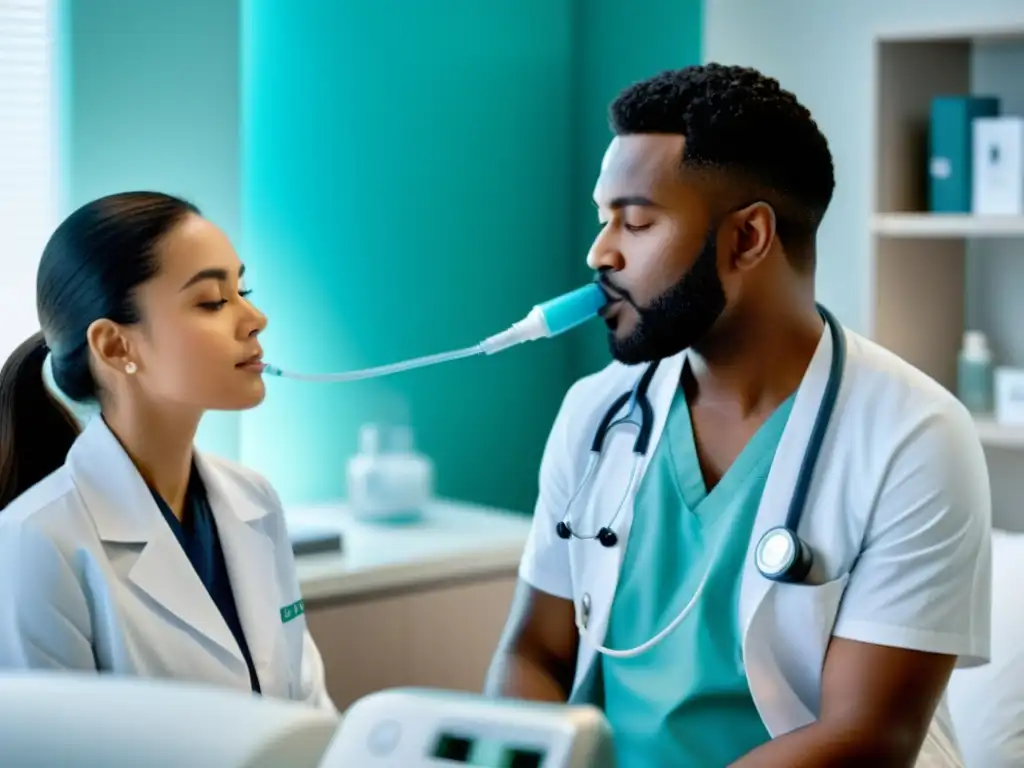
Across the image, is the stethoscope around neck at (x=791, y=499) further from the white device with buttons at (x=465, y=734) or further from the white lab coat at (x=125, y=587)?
the white device with buttons at (x=465, y=734)

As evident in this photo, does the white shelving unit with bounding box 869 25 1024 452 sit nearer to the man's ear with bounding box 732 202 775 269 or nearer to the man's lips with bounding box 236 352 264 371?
the man's ear with bounding box 732 202 775 269

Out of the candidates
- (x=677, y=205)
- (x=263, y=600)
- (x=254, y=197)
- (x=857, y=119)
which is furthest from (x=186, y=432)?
(x=857, y=119)

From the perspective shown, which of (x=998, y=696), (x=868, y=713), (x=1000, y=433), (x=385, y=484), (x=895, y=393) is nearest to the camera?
(x=868, y=713)

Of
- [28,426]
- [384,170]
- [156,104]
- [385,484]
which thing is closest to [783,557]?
[28,426]

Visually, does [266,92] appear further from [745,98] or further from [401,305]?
[745,98]

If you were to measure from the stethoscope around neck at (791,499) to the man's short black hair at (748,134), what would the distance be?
0.41ft

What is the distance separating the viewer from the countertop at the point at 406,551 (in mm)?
2207

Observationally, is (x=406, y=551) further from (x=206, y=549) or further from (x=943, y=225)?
(x=943, y=225)

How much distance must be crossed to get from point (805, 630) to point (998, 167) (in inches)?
48.9

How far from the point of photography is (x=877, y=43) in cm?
242

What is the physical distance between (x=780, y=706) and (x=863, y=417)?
0.96ft

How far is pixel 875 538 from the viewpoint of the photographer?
1.35m

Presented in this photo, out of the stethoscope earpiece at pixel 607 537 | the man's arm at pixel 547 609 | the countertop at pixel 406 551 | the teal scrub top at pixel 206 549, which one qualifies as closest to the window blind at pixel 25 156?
the countertop at pixel 406 551

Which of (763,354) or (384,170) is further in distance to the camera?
(384,170)
